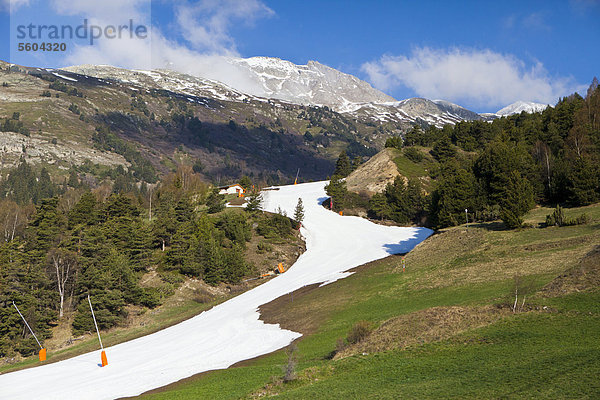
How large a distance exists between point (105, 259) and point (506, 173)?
58.4m

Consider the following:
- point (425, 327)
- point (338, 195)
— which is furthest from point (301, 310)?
point (338, 195)

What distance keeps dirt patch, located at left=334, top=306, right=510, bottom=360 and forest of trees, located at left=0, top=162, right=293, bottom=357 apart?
1558 inches

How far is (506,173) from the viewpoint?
206 feet

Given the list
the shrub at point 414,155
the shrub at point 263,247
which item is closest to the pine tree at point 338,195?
the shrub at point 414,155

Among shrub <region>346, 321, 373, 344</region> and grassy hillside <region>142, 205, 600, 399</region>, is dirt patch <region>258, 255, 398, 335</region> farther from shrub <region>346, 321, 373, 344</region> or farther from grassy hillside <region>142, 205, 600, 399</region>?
shrub <region>346, 321, 373, 344</region>

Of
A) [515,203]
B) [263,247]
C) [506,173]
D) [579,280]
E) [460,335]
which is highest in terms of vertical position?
[506,173]

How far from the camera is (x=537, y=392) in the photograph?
510 inches

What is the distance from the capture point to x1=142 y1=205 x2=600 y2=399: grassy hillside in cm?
1522

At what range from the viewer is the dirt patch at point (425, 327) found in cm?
2230

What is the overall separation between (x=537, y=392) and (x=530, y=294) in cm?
1399

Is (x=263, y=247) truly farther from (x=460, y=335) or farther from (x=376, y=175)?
(x=460, y=335)

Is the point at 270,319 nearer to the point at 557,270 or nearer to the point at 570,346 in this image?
the point at 557,270

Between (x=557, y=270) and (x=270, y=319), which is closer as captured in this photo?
(x=557, y=270)

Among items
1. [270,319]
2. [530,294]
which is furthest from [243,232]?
[530,294]
